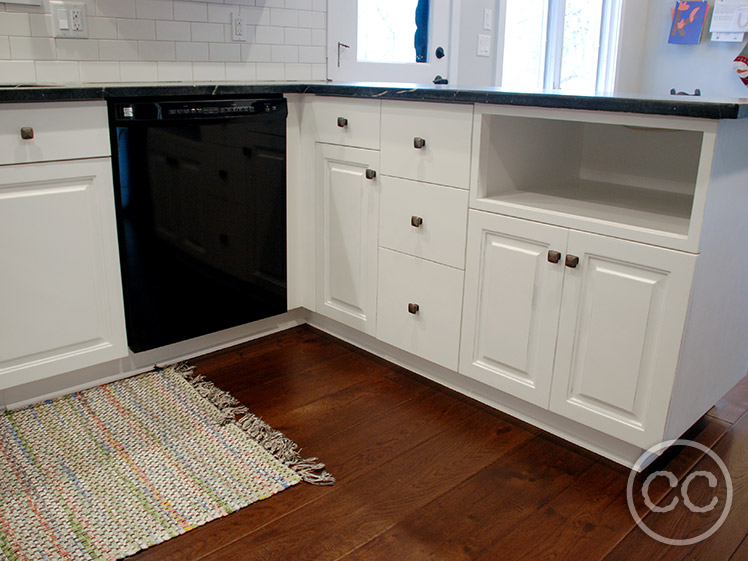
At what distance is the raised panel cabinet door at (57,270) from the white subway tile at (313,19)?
1.32 metres

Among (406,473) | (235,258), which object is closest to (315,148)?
(235,258)

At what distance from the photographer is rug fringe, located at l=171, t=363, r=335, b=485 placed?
179 centimetres

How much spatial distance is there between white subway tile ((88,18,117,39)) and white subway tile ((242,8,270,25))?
0.56 meters

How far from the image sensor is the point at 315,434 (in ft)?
6.50

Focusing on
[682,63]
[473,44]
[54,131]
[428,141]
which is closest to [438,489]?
[428,141]

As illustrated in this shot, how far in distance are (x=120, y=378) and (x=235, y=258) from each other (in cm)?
58

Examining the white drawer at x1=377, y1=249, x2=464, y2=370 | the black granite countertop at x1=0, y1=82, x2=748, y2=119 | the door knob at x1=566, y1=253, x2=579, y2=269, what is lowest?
the white drawer at x1=377, y1=249, x2=464, y2=370

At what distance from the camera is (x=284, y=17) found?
113 inches

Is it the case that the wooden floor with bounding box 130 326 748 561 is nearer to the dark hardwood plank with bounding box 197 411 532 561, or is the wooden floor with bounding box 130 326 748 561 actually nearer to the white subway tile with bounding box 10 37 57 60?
the dark hardwood plank with bounding box 197 411 532 561

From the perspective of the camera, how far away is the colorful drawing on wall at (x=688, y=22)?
15.2 ft

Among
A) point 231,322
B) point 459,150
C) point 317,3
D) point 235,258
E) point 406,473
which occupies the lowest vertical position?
point 406,473

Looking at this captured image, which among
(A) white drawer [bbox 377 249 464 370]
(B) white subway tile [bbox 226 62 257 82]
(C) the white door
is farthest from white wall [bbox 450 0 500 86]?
(A) white drawer [bbox 377 249 464 370]

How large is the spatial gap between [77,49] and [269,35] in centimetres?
82

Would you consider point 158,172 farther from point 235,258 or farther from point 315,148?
point 315,148
